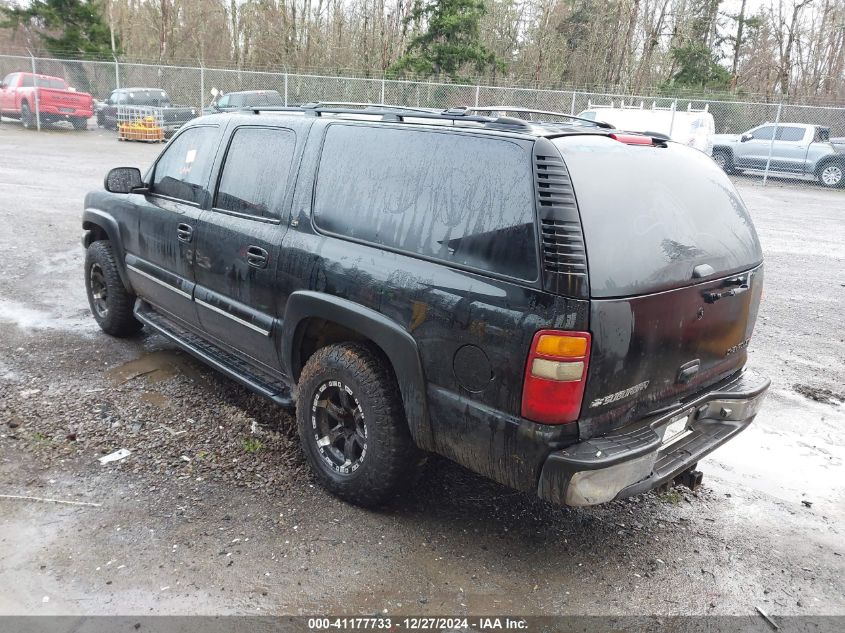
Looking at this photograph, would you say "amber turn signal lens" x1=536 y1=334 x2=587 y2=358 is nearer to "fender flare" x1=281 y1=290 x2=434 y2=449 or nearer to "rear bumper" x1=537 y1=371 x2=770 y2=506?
"rear bumper" x1=537 y1=371 x2=770 y2=506

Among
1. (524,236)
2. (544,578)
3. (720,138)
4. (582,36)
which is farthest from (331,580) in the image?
(582,36)

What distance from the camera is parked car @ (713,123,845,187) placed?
19.3 m

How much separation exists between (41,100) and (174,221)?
2192cm

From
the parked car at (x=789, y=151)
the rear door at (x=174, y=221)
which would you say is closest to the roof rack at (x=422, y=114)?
the rear door at (x=174, y=221)

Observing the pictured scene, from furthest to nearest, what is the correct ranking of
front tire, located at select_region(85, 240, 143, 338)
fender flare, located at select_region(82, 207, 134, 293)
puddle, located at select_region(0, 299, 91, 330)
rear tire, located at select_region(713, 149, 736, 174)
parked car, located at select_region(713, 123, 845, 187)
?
rear tire, located at select_region(713, 149, 736, 174) → parked car, located at select_region(713, 123, 845, 187) → puddle, located at select_region(0, 299, 91, 330) → front tire, located at select_region(85, 240, 143, 338) → fender flare, located at select_region(82, 207, 134, 293)

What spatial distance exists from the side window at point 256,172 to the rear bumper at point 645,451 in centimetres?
206

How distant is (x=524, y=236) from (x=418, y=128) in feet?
2.90

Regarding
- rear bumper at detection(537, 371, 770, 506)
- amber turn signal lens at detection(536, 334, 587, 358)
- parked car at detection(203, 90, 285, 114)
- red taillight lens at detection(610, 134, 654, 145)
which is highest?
parked car at detection(203, 90, 285, 114)

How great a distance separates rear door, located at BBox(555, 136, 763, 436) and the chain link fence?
1785 centimetres

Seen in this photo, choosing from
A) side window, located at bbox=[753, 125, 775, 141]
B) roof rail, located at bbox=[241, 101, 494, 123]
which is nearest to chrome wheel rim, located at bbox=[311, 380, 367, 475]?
roof rail, located at bbox=[241, 101, 494, 123]

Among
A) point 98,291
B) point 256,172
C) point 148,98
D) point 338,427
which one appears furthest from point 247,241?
point 148,98

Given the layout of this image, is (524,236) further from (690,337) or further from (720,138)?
(720,138)

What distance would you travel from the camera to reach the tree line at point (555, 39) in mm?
31875

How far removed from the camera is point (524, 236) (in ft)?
8.34
